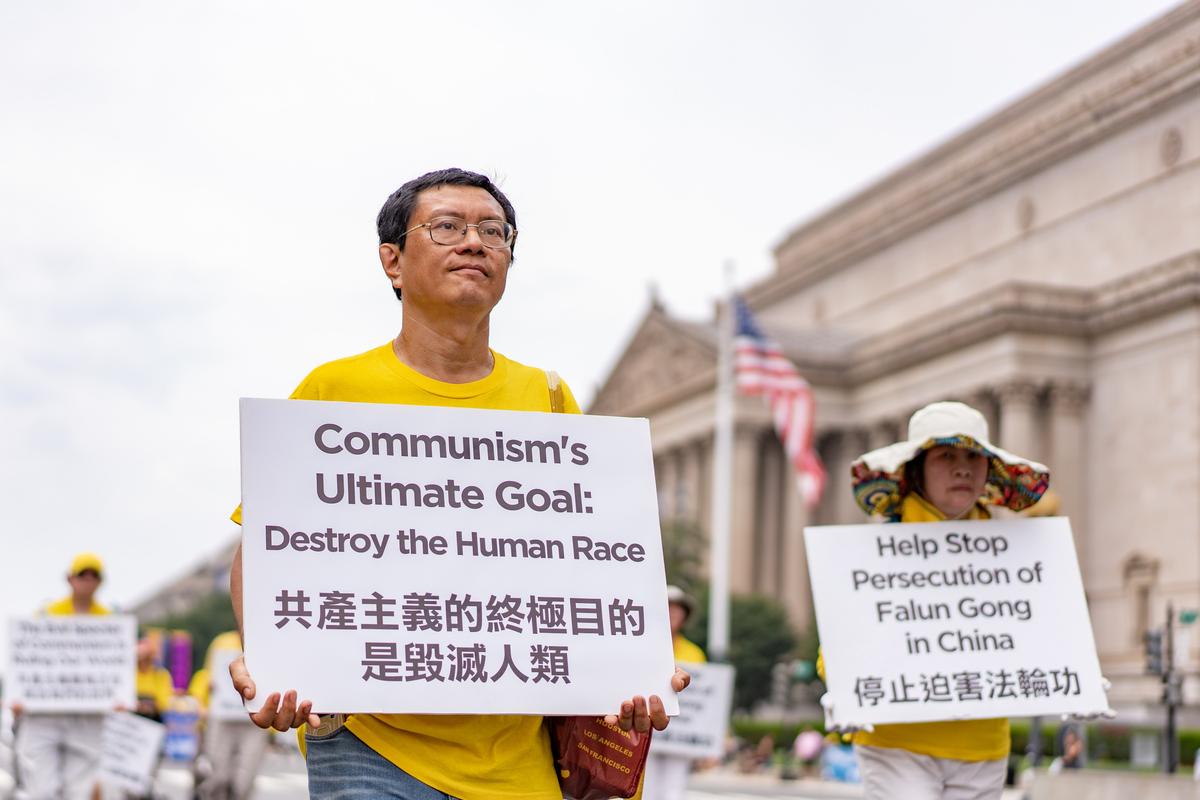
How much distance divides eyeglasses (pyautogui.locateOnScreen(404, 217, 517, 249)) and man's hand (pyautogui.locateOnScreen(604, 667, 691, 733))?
1.25 metres

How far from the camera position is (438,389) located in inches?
206

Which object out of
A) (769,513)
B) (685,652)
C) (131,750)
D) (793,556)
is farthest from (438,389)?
(769,513)

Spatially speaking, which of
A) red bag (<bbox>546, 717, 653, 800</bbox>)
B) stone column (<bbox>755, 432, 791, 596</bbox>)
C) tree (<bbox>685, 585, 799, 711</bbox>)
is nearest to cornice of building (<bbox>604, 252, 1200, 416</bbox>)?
stone column (<bbox>755, 432, 791, 596</bbox>)

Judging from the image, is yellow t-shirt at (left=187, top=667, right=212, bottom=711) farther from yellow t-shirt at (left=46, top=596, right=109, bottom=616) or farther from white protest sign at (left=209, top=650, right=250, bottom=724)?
yellow t-shirt at (left=46, top=596, right=109, bottom=616)

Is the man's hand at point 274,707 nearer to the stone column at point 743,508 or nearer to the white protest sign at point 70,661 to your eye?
the white protest sign at point 70,661

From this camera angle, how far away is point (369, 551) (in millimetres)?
4941

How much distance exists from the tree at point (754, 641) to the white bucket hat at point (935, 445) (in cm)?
5595

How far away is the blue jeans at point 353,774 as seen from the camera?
15.2ft

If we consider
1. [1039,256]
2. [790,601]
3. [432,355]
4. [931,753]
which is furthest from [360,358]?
[790,601]

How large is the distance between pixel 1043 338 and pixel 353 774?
2249 inches

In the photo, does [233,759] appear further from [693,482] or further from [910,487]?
[693,482]

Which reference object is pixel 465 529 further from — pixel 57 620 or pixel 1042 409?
pixel 1042 409

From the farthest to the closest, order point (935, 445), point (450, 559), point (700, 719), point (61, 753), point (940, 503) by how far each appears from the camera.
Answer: point (700, 719)
point (61, 753)
point (940, 503)
point (935, 445)
point (450, 559)

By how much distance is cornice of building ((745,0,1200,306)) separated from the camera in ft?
198
